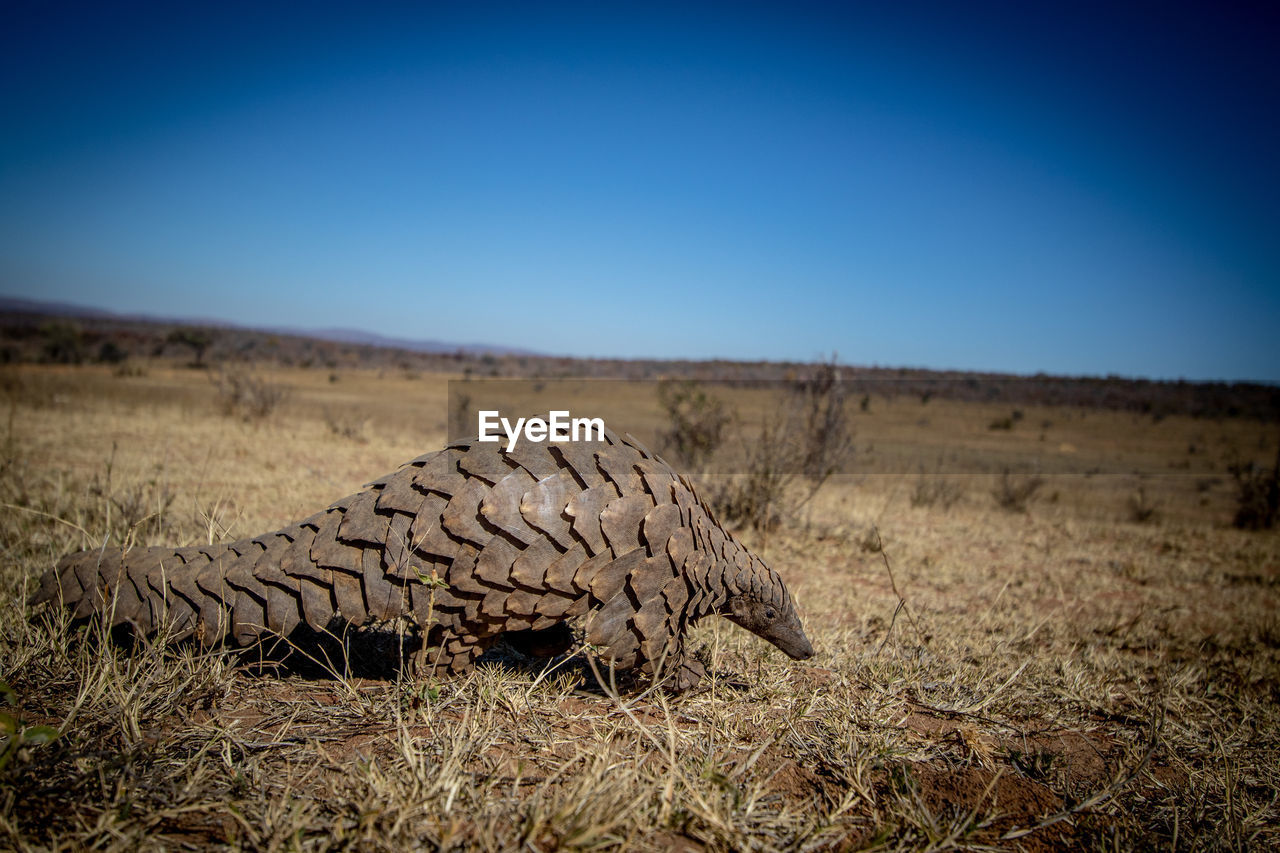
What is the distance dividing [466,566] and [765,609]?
4.27 ft

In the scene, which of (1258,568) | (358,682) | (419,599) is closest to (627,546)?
(419,599)

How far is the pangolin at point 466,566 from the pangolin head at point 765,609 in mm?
186

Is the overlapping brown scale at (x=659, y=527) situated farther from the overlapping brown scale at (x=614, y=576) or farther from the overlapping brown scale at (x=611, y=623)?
the overlapping brown scale at (x=611, y=623)

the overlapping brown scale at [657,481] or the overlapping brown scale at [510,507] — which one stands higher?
the overlapping brown scale at [657,481]

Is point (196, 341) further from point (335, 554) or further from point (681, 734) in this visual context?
point (681, 734)

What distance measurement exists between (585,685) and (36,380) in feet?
66.9

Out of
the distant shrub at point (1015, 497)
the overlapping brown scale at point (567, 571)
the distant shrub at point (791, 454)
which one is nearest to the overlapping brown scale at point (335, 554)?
the overlapping brown scale at point (567, 571)

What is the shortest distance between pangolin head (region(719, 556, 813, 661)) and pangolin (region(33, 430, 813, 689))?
19 cm

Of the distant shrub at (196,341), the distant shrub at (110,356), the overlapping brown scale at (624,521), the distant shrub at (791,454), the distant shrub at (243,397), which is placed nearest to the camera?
the overlapping brown scale at (624,521)

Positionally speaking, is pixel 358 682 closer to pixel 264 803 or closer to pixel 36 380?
pixel 264 803

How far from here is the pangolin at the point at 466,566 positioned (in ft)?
7.16

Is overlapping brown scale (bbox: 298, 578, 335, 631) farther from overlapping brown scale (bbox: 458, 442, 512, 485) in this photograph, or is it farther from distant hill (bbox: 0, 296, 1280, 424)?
distant hill (bbox: 0, 296, 1280, 424)

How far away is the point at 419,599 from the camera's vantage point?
2.25 meters

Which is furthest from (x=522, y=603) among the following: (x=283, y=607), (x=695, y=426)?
(x=695, y=426)
